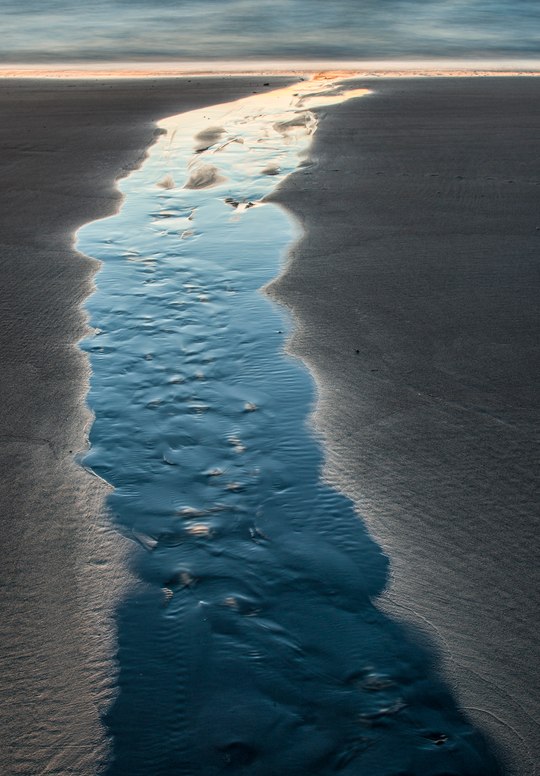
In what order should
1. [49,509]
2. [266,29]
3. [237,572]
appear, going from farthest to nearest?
[266,29] → [49,509] → [237,572]

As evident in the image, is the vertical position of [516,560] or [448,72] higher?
[448,72]

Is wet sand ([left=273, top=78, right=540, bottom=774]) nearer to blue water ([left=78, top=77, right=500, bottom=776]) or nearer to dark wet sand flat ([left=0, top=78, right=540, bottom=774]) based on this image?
dark wet sand flat ([left=0, top=78, right=540, bottom=774])

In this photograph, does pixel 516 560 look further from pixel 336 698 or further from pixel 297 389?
pixel 297 389

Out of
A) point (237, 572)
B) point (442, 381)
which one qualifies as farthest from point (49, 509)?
point (442, 381)

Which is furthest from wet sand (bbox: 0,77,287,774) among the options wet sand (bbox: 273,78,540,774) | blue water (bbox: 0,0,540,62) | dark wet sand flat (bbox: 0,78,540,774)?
blue water (bbox: 0,0,540,62)

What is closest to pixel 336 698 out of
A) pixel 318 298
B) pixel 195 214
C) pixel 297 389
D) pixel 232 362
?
pixel 297 389

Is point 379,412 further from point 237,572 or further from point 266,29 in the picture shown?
point 266,29
